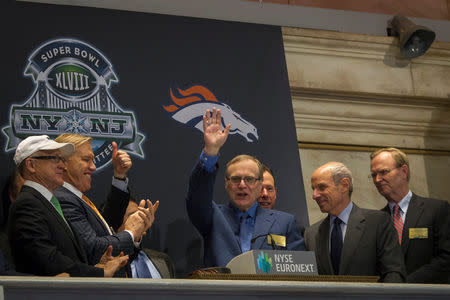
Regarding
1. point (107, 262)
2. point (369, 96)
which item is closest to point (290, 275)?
point (107, 262)

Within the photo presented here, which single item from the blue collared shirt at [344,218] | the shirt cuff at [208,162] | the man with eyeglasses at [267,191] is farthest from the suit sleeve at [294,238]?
the shirt cuff at [208,162]

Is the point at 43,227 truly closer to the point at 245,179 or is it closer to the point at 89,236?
the point at 89,236

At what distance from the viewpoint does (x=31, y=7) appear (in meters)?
4.74

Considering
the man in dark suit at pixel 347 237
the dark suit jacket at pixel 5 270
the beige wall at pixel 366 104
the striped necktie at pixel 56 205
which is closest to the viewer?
the dark suit jacket at pixel 5 270

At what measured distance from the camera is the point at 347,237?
13.8 feet

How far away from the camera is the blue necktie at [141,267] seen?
3.98 m

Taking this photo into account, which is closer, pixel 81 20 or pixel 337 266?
pixel 337 266

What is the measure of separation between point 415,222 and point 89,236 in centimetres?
203

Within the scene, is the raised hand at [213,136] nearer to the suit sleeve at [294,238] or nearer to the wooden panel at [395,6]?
the suit sleeve at [294,238]

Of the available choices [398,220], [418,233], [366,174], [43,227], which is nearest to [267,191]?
[398,220]

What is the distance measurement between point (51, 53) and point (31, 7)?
32cm

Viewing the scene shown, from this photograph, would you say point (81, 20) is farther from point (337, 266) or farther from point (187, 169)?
point (337, 266)

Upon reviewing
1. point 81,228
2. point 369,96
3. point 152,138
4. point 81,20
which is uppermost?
point 81,20

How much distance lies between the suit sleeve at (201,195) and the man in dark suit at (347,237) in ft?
2.09
